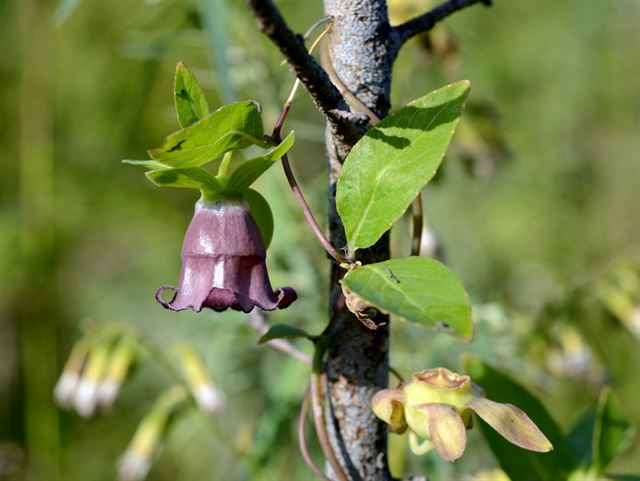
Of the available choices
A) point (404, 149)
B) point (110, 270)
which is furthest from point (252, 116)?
point (110, 270)

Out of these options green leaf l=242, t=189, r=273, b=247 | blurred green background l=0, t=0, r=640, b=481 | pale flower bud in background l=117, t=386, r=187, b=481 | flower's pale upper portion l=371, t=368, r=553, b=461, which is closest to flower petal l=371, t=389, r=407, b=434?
flower's pale upper portion l=371, t=368, r=553, b=461

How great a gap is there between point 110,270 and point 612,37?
3.71 ft

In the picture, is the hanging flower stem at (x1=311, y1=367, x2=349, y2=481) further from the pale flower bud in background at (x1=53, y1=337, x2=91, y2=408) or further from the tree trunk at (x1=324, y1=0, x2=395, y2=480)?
the pale flower bud in background at (x1=53, y1=337, x2=91, y2=408)

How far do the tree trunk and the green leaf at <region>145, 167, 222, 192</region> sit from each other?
2.5 inches

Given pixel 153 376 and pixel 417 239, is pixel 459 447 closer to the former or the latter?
pixel 417 239

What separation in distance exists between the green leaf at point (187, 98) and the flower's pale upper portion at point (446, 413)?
0.54ft

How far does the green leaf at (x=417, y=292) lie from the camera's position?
0.92ft

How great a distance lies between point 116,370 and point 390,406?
46 centimetres

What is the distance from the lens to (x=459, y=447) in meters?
0.35

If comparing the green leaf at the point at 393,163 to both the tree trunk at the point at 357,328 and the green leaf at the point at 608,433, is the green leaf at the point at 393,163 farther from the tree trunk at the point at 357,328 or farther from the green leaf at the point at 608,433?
the green leaf at the point at 608,433

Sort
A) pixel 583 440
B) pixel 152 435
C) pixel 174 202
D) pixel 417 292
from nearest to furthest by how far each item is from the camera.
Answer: pixel 417 292 → pixel 583 440 → pixel 152 435 → pixel 174 202

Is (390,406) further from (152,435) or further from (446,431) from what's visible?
(152,435)

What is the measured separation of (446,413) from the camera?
0.36 m

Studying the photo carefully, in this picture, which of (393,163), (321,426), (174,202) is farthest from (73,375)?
(174,202)
